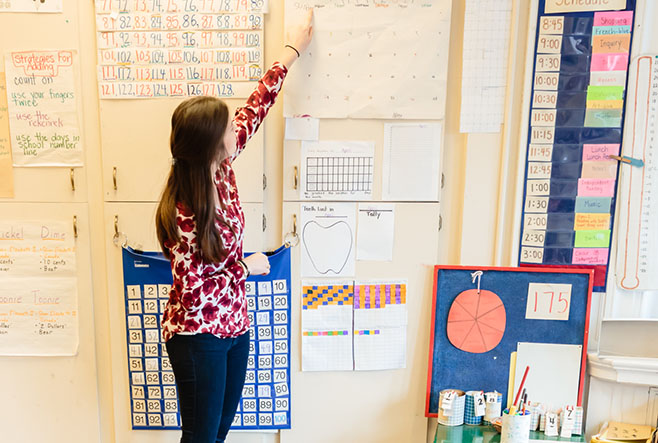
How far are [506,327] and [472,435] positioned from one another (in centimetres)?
42

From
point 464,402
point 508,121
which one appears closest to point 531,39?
point 508,121

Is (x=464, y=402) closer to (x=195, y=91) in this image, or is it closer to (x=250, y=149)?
(x=250, y=149)

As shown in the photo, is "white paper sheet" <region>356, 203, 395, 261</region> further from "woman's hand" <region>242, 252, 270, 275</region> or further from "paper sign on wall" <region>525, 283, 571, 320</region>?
"paper sign on wall" <region>525, 283, 571, 320</region>

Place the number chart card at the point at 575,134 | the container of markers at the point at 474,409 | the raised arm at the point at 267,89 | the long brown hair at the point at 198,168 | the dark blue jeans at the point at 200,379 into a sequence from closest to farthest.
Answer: the long brown hair at the point at 198,168 < the dark blue jeans at the point at 200,379 < the raised arm at the point at 267,89 < the number chart card at the point at 575,134 < the container of markers at the point at 474,409

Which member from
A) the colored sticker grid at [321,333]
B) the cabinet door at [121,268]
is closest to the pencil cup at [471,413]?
the colored sticker grid at [321,333]

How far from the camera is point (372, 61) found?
1.64 m

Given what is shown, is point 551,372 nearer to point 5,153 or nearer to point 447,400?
point 447,400

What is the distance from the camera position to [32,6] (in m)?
1.62

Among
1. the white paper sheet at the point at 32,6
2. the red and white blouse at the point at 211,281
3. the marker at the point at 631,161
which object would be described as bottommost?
the red and white blouse at the point at 211,281

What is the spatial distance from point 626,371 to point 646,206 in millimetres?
605

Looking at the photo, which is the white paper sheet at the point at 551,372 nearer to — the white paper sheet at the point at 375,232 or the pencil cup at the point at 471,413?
the pencil cup at the point at 471,413

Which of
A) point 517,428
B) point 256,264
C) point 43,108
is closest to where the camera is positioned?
point 256,264

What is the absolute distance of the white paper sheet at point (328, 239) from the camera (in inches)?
67.7

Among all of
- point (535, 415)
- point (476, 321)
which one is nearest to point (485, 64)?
point (476, 321)
